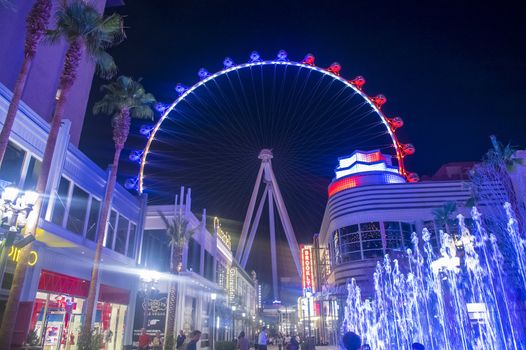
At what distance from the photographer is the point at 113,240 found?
78.2 feet

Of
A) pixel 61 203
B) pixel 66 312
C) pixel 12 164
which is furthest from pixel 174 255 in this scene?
pixel 12 164

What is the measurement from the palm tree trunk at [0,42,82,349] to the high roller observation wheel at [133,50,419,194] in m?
17.0

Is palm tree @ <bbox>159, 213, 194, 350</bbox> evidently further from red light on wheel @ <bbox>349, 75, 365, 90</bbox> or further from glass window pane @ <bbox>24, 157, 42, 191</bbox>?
red light on wheel @ <bbox>349, 75, 365, 90</bbox>

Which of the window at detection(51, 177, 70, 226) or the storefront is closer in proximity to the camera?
the storefront

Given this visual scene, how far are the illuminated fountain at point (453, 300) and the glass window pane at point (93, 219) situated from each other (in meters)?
A: 22.5

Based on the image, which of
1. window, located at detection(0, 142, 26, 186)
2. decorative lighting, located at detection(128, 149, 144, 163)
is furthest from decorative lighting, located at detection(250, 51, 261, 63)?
window, located at detection(0, 142, 26, 186)

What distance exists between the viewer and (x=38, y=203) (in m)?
14.0

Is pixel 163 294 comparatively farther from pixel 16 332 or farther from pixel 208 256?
pixel 16 332

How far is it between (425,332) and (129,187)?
28.4 metres

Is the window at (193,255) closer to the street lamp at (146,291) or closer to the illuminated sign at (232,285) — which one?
the street lamp at (146,291)

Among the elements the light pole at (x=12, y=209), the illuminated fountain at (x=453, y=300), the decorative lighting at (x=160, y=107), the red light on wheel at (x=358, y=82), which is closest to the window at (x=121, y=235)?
the light pole at (x=12, y=209)

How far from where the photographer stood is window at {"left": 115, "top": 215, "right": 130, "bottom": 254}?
82.4 feet

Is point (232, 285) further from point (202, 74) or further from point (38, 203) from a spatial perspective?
point (38, 203)

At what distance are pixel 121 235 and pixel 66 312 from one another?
24.4ft
